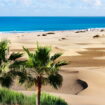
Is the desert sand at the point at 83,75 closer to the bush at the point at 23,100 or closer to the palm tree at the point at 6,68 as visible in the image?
the bush at the point at 23,100

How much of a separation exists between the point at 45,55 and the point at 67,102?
24.1 feet

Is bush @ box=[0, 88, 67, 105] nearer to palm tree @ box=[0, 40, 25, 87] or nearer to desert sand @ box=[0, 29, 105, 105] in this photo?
desert sand @ box=[0, 29, 105, 105]

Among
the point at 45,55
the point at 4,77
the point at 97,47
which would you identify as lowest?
the point at 97,47

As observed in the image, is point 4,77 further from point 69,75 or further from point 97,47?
point 97,47

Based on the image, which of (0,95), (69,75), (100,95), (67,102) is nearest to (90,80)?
(69,75)

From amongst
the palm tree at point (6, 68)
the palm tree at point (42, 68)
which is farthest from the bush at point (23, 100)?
the palm tree at point (6, 68)

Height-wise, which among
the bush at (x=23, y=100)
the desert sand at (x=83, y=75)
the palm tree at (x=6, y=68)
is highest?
the palm tree at (x=6, y=68)

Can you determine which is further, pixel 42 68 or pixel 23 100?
pixel 23 100

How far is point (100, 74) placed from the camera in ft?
→ 139

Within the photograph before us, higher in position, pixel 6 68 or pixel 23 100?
pixel 6 68

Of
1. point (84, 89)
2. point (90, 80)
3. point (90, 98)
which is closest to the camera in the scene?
point (90, 98)

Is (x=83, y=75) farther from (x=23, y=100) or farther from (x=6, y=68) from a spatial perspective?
(x=6, y=68)

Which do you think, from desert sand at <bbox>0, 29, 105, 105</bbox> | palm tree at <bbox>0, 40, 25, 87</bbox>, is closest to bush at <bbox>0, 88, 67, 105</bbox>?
desert sand at <bbox>0, 29, 105, 105</bbox>

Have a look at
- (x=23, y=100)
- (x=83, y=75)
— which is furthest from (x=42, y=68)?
(x=83, y=75)
